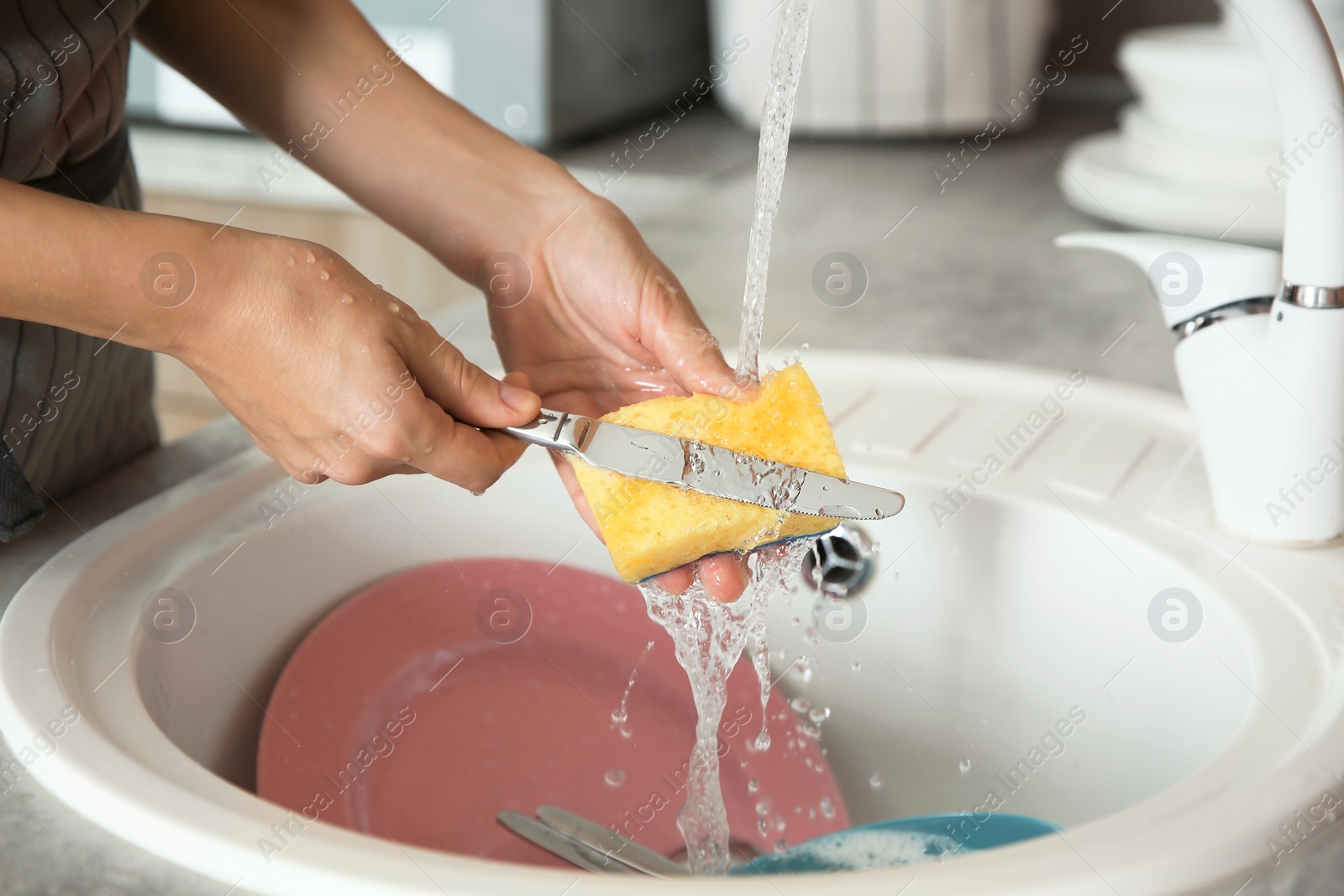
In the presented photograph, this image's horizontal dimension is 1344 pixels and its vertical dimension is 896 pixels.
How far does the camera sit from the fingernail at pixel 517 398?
1.65 feet

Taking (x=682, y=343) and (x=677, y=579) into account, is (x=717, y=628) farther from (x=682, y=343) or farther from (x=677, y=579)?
(x=682, y=343)

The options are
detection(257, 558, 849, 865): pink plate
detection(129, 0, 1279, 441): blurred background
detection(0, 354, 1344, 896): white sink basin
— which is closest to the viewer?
detection(0, 354, 1344, 896): white sink basin

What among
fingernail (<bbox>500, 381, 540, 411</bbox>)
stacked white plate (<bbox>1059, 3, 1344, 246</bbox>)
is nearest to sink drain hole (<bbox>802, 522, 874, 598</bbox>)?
fingernail (<bbox>500, 381, 540, 411</bbox>)

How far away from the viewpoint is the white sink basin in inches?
15.3

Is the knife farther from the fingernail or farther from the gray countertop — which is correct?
the gray countertop

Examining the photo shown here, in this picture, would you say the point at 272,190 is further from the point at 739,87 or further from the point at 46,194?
the point at 46,194

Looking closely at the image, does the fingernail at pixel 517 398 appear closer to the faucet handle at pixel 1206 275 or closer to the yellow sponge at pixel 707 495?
the yellow sponge at pixel 707 495

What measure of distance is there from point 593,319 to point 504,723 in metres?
0.23

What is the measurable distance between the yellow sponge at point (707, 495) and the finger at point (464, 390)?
0.05m

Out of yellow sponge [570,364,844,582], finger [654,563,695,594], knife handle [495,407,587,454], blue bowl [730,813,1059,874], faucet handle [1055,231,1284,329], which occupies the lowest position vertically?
blue bowl [730,813,1059,874]

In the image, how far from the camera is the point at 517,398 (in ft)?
1.66

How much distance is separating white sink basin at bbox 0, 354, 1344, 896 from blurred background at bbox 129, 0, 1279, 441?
172 millimetres

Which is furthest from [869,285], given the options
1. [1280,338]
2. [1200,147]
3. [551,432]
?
[551,432]

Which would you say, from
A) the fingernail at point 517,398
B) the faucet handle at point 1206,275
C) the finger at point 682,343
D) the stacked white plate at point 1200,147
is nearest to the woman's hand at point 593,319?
the finger at point 682,343
